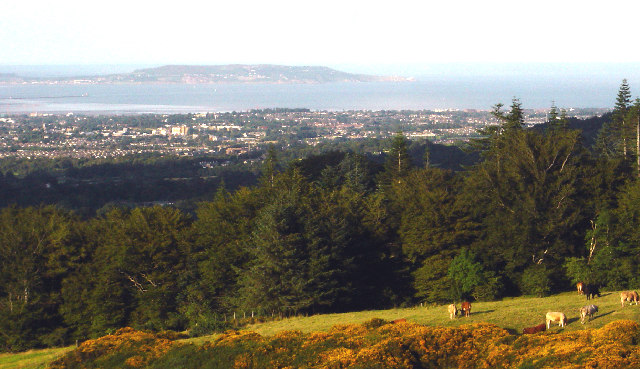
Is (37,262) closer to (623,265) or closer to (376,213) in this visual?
(376,213)

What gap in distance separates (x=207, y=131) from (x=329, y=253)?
141 metres

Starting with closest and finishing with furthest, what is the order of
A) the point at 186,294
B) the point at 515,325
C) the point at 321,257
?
the point at 515,325, the point at 321,257, the point at 186,294

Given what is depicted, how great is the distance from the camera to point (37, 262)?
31.9m

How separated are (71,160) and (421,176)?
89673 millimetres

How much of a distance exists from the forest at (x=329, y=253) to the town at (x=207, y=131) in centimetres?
8591

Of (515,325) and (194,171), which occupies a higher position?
(515,325)

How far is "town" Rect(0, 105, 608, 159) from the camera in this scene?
134275 millimetres

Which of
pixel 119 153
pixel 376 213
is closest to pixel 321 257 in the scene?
pixel 376 213

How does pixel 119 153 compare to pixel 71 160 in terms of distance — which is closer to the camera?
pixel 71 160

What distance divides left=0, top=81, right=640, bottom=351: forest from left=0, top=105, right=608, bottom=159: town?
85906mm

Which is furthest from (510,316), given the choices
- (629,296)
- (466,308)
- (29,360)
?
(29,360)

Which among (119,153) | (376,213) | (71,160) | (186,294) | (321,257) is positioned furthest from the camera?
(119,153)

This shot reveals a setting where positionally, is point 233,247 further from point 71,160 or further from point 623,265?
point 71,160

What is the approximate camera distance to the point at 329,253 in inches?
1153
